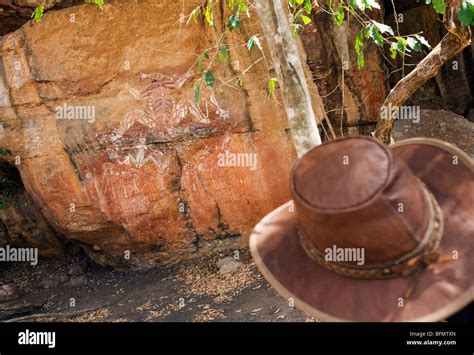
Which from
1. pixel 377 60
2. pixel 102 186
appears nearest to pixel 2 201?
pixel 102 186

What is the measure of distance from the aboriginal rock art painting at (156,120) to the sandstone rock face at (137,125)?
0.01m

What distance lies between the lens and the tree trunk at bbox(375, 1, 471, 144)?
4031 millimetres

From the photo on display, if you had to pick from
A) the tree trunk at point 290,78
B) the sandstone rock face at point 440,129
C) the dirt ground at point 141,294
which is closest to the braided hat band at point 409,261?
the tree trunk at point 290,78

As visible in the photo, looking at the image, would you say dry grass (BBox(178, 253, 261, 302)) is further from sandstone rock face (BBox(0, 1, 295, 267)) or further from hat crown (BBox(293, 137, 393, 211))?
hat crown (BBox(293, 137, 393, 211))

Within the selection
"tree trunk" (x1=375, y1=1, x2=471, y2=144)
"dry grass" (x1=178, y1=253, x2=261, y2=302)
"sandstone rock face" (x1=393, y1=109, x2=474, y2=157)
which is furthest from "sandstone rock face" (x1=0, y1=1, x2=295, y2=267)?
"sandstone rock face" (x1=393, y1=109, x2=474, y2=157)

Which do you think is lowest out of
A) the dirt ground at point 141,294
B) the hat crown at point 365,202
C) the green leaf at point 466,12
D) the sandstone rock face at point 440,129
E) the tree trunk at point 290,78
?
the dirt ground at point 141,294

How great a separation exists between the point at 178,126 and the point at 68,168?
162 cm

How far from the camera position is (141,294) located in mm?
6262

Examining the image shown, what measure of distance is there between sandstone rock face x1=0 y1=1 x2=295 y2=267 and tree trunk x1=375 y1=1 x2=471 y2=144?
186cm

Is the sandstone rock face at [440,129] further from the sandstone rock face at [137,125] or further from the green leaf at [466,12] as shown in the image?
the green leaf at [466,12]

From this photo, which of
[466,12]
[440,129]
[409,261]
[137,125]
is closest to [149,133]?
[137,125]

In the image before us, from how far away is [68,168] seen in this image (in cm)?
639

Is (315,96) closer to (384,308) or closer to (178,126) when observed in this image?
(178,126)

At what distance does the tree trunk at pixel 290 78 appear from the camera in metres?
2.79
